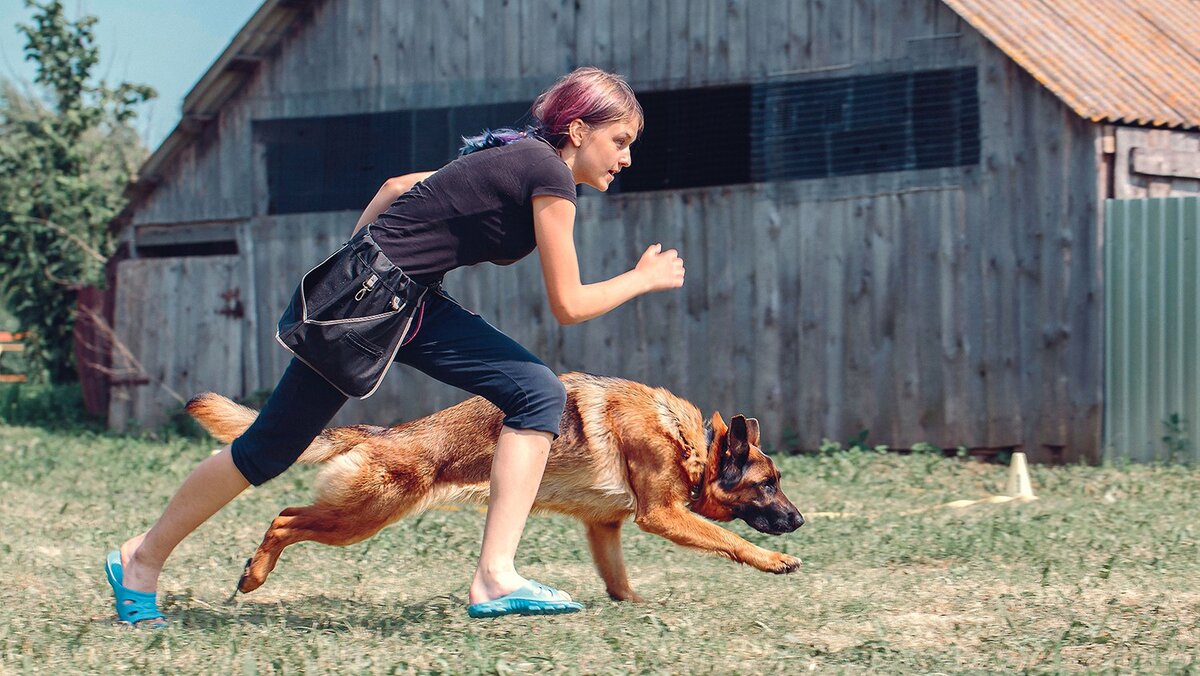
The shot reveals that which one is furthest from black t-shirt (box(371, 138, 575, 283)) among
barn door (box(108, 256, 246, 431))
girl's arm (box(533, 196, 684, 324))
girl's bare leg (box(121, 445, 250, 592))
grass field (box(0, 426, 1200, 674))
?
barn door (box(108, 256, 246, 431))

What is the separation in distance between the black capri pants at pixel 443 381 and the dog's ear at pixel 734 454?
1160 millimetres

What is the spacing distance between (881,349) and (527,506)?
791cm

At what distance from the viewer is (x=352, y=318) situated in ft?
14.1

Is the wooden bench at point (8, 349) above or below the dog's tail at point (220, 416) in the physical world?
below

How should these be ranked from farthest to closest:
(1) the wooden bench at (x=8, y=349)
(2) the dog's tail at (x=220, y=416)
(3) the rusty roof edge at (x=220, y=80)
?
(1) the wooden bench at (x=8, y=349) < (3) the rusty roof edge at (x=220, y=80) < (2) the dog's tail at (x=220, y=416)

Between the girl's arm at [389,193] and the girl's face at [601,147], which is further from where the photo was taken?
the girl's arm at [389,193]

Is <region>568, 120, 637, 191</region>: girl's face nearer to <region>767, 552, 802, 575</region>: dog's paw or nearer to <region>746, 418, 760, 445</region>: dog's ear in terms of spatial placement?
<region>746, 418, 760, 445</region>: dog's ear

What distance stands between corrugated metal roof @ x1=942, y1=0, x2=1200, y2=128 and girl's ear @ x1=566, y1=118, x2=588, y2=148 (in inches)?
288

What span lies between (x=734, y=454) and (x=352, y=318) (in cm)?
190

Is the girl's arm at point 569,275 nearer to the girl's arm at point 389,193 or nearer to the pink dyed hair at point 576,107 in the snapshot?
the pink dyed hair at point 576,107

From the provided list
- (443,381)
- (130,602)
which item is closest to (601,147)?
(443,381)

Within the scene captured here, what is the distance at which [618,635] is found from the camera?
15.1ft

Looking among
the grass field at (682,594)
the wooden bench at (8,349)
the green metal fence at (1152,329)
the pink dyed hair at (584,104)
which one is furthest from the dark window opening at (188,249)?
the pink dyed hair at (584,104)

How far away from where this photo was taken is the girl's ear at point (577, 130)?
4.47 metres
